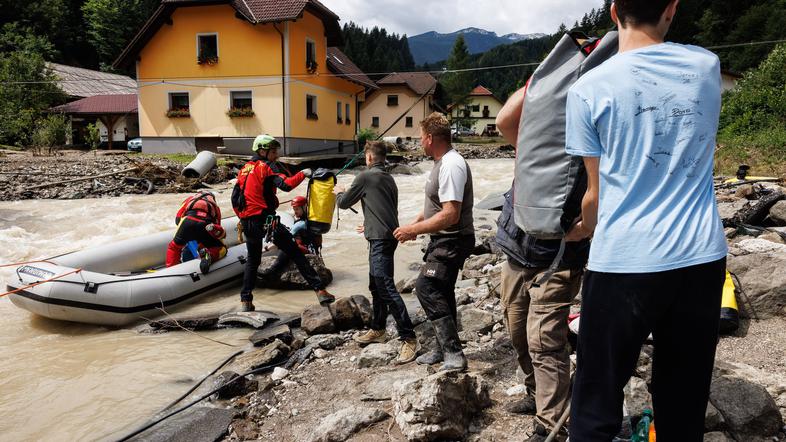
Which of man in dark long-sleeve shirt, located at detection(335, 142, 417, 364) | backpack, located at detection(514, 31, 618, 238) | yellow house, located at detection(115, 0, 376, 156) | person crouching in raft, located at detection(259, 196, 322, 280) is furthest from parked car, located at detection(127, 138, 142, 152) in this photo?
backpack, located at detection(514, 31, 618, 238)

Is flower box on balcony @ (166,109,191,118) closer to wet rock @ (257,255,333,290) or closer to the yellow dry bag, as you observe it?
wet rock @ (257,255,333,290)

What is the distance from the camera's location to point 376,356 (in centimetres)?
443

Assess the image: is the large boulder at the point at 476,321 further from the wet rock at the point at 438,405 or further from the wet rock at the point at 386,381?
the wet rock at the point at 438,405

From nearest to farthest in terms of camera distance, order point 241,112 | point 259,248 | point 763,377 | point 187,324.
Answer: point 763,377, point 187,324, point 259,248, point 241,112

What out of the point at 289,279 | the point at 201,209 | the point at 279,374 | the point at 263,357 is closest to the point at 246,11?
the point at 201,209

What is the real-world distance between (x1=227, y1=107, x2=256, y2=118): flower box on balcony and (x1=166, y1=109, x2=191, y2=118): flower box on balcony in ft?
7.46

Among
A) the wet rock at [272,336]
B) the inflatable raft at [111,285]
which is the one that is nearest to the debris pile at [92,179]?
the inflatable raft at [111,285]

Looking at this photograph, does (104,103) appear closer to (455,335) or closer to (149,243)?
(149,243)

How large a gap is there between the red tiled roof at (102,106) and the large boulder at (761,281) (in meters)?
37.9

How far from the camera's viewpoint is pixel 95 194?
1602 centimetres

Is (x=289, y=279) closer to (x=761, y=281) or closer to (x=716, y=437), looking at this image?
(x=761, y=281)

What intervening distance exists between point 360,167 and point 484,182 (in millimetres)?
7687

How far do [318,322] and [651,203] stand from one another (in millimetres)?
4411

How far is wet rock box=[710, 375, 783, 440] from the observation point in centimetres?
258
